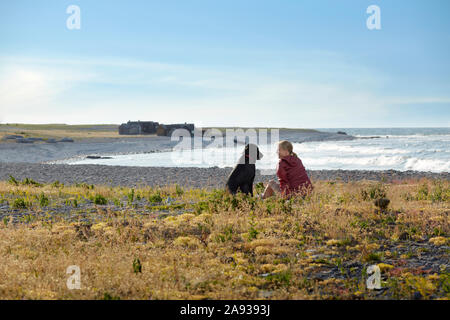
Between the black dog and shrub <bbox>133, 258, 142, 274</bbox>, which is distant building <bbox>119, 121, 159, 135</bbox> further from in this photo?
shrub <bbox>133, 258, 142, 274</bbox>

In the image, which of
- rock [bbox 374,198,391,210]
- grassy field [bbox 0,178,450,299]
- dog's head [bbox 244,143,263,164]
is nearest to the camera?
grassy field [bbox 0,178,450,299]

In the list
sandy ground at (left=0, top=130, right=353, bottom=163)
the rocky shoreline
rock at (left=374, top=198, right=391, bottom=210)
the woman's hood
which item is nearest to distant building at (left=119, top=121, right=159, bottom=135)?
sandy ground at (left=0, top=130, right=353, bottom=163)

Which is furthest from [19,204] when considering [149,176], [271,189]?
[149,176]

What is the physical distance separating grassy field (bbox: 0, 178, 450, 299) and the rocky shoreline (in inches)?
385

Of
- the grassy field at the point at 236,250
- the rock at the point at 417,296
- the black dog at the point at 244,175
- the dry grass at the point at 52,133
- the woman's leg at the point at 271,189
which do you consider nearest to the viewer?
the rock at the point at 417,296

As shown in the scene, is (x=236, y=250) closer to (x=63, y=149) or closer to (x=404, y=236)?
(x=404, y=236)

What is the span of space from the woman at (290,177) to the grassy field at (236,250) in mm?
380

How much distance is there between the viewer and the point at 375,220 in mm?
7949

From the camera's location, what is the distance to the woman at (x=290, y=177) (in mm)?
9844

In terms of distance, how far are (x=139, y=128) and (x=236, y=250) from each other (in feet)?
261

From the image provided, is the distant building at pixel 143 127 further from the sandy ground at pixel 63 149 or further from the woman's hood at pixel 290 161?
the woman's hood at pixel 290 161

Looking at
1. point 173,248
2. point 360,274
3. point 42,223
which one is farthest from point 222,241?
point 42,223

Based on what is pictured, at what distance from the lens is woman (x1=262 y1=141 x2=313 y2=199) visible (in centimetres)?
984
